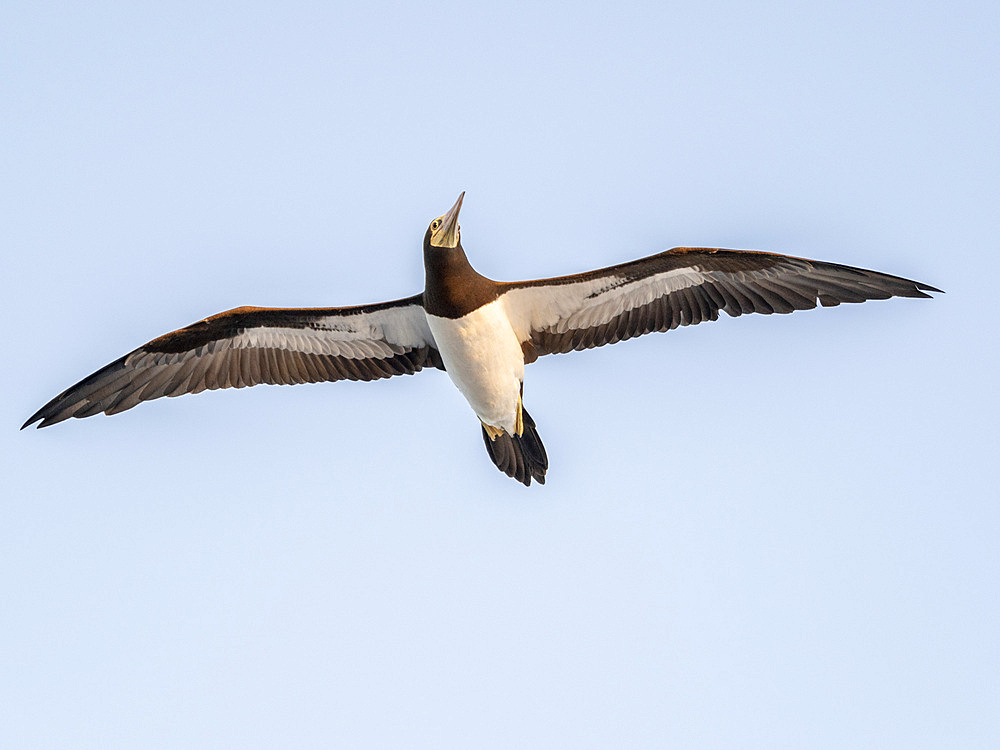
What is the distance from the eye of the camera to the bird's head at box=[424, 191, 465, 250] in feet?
40.7

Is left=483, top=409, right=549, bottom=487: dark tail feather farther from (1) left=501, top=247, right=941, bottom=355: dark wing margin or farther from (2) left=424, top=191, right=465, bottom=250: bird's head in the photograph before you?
(2) left=424, top=191, right=465, bottom=250: bird's head

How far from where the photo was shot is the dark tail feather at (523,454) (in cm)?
1419

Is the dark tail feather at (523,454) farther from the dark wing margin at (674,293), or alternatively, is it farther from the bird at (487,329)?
the dark wing margin at (674,293)

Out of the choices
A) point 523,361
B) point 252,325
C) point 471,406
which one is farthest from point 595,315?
point 252,325

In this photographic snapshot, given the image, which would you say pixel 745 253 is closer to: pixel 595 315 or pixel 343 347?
pixel 595 315

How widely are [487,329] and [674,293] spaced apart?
8.52 feet

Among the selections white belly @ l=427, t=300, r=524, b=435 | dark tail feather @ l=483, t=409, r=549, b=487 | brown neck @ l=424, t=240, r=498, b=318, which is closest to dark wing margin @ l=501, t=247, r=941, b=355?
white belly @ l=427, t=300, r=524, b=435

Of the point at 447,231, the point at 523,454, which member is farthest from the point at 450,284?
the point at 523,454

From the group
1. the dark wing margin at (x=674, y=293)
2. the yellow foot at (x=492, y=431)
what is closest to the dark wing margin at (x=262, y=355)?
the yellow foot at (x=492, y=431)

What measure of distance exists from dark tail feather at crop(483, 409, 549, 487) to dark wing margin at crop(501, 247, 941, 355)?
112 centimetres

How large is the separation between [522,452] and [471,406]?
0.94m

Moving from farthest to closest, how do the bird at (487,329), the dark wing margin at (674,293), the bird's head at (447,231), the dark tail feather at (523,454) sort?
the dark tail feather at (523,454) → the dark wing margin at (674,293) → the bird at (487,329) → the bird's head at (447,231)

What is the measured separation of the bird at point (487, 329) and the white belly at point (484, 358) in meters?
0.02

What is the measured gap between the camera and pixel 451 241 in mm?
12477
